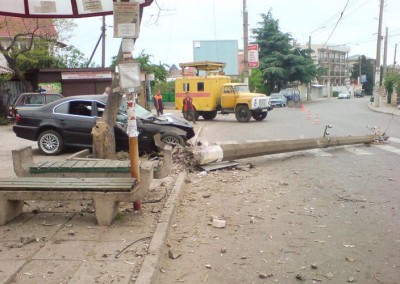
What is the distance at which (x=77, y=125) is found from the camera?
444 inches

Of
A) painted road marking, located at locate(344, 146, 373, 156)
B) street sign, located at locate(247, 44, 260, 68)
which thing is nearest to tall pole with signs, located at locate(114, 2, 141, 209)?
painted road marking, located at locate(344, 146, 373, 156)

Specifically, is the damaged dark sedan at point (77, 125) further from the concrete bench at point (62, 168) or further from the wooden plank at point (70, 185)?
the wooden plank at point (70, 185)

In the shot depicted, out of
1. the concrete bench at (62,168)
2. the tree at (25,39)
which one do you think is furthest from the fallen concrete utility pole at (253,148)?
the tree at (25,39)

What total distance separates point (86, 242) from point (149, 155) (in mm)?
6143

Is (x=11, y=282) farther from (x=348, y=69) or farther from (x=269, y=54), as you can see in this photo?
Answer: (x=348, y=69)

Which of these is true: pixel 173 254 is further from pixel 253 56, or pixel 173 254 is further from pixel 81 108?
pixel 253 56

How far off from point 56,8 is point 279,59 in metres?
49.6

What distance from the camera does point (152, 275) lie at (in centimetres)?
381

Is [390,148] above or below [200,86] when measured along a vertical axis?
below

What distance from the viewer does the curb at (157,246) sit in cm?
380

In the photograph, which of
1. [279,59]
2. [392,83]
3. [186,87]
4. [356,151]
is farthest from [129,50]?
[279,59]

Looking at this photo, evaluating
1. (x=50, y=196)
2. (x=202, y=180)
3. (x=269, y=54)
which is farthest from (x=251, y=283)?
(x=269, y=54)

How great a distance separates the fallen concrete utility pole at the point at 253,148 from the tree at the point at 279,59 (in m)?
42.3

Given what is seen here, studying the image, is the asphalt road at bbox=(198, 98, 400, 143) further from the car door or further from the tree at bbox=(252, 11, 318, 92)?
the tree at bbox=(252, 11, 318, 92)
